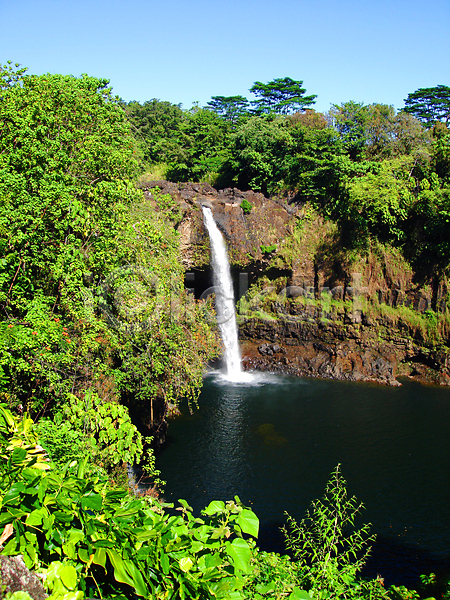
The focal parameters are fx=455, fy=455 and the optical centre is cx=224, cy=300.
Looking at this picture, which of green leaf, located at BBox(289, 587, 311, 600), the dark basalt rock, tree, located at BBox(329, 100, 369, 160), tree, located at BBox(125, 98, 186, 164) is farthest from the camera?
tree, located at BBox(125, 98, 186, 164)

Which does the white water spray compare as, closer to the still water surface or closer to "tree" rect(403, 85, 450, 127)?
the still water surface

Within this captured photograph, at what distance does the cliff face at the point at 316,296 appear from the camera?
24656mm

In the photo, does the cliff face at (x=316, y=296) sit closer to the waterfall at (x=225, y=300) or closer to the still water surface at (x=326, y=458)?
the waterfall at (x=225, y=300)

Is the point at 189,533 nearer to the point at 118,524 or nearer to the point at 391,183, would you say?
the point at 118,524

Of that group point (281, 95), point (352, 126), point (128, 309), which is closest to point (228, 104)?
point (281, 95)

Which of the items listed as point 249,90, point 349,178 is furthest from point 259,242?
point 249,90

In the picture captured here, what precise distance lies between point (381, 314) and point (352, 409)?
317 inches

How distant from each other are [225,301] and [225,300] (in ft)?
0.20

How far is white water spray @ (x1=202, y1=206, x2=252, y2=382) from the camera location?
24969mm

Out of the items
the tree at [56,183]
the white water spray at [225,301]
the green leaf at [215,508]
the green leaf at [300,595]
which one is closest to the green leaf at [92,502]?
the green leaf at [215,508]

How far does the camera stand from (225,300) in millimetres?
26516

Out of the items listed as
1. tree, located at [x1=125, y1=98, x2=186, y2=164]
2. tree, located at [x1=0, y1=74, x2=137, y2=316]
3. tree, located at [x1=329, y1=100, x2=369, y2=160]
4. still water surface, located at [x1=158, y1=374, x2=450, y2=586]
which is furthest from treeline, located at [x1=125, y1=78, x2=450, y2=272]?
tree, located at [x1=0, y1=74, x2=137, y2=316]

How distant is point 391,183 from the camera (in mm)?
25172

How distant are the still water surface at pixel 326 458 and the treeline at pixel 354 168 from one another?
31.1 ft
